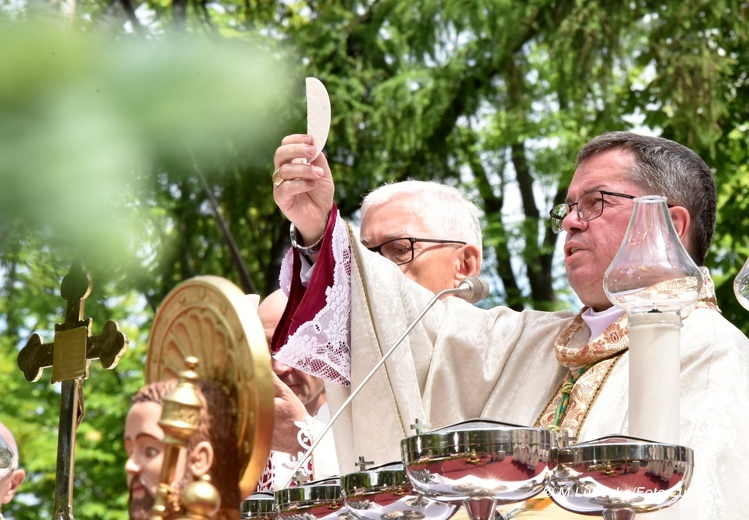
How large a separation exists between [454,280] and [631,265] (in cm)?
231

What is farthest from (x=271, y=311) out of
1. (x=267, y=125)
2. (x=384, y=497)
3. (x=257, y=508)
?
(x=267, y=125)

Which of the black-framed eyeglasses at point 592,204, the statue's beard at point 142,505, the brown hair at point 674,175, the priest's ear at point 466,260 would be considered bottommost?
the statue's beard at point 142,505

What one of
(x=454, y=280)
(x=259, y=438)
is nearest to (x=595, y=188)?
(x=454, y=280)

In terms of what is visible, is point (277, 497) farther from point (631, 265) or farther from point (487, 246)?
point (487, 246)

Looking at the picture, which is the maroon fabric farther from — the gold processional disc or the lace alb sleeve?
the gold processional disc

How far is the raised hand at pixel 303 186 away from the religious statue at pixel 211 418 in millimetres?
1641

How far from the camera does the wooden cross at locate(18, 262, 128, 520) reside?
2.96 metres

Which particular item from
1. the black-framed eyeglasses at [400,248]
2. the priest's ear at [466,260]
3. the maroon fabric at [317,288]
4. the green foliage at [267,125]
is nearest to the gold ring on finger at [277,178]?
the maroon fabric at [317,288]

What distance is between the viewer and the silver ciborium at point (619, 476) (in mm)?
2152

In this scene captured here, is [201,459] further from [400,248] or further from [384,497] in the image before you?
[400,248]

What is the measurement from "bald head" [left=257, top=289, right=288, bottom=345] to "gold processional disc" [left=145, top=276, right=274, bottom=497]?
3.14 meters

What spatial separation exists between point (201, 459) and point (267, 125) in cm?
915

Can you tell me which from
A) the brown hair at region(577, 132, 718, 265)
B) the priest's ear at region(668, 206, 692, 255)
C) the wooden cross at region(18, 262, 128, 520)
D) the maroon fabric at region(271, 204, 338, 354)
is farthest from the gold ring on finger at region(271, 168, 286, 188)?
the priest's ear at region(668, 206, 692, 255)

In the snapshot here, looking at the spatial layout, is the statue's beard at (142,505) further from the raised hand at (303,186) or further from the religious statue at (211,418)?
the raised hand at (303,186)
